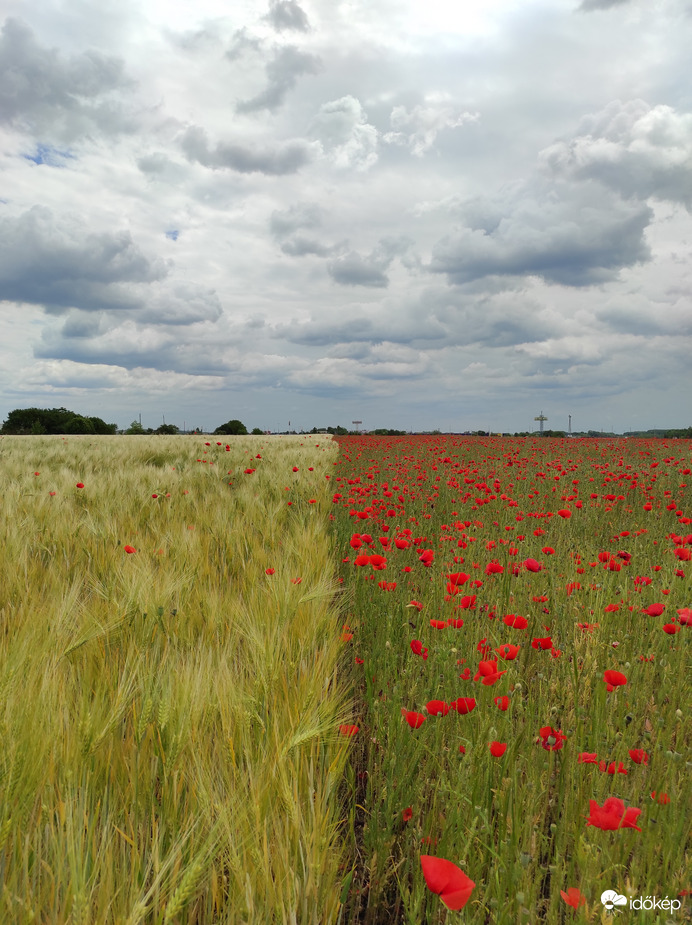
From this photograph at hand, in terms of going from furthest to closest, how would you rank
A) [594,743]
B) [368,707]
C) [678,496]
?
[678,496] → [368,707] → [594,743]

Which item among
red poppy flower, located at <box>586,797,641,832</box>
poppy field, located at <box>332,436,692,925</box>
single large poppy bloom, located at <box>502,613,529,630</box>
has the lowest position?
poppy field, located at <box>332,436,692,925</box>

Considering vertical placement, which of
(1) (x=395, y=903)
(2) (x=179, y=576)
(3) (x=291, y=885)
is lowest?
(1) (x=395, y=903)

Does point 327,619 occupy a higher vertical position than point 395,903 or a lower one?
higher

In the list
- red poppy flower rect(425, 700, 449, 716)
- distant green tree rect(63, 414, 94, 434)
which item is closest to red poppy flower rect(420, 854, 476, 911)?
red poppy flower rect(425, 700, 449, 716)

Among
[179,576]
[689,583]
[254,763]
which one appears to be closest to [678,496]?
[689,583]

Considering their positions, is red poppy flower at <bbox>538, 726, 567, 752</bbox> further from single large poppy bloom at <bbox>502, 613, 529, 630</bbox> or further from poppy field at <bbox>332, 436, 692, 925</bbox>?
single large poppy bloom at <bbox>502, 613, 529, 630</bbox>

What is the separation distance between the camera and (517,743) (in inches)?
64.4

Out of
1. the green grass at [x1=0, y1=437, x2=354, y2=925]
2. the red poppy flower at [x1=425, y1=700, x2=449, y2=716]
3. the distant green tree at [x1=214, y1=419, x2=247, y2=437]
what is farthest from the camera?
the distant green tree at [x1=214, y1=419, x2=247, y2=437]

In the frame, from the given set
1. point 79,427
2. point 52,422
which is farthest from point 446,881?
point 52,422

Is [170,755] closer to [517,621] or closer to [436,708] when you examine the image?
[436,708]

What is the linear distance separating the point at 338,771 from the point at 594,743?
3.10 feet

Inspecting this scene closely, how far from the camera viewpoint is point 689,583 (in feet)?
10.9

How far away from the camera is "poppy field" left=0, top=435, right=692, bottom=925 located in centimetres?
103

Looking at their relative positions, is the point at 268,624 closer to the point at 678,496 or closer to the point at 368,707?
the point at 368,707
